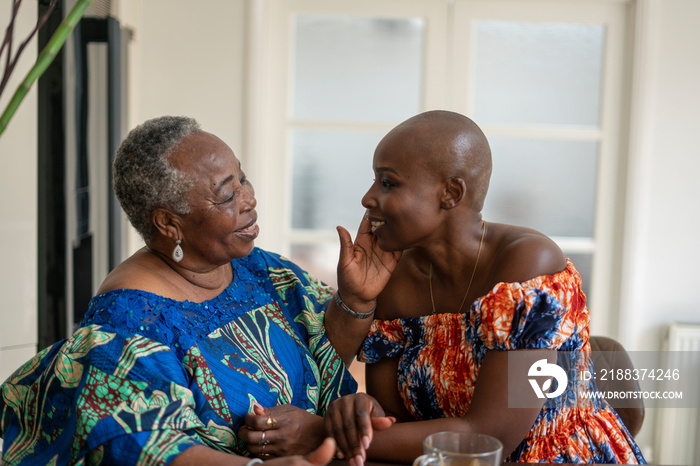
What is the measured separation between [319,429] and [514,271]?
0.50 metres

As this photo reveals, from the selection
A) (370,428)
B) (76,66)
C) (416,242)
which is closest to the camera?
(370,428)

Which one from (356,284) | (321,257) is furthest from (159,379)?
(321,257)

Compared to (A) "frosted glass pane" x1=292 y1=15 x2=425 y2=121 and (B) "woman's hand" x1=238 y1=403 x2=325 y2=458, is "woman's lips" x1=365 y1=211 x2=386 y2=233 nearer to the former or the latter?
(B) "woman's hand" x1=238 y1=403 x2=325 y2=458

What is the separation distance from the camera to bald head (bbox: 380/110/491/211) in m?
1.37

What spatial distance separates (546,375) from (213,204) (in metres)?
0.77

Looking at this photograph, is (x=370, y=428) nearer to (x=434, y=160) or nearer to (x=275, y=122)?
(x=434, y=160)

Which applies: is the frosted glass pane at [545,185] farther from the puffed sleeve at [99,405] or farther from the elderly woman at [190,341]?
the puffed sleeve at [99,405]

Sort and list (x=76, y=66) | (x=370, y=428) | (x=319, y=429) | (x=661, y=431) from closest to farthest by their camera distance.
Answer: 1. (x=370, y=428)
2. (x=319, y=429)
3. (x=76, y=66)
4. (x=661, y=431)

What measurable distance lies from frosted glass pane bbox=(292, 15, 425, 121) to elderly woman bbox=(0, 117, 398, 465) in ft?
6.28

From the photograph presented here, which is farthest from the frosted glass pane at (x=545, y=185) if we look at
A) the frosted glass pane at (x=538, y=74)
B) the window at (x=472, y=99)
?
the frosted glass pane at (x=538, y=74)

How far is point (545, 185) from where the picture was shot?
347cm

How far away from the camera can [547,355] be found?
1.28 metres

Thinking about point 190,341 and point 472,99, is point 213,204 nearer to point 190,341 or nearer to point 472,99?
point 190,341

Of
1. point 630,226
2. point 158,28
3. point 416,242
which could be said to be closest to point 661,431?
point 630,226
